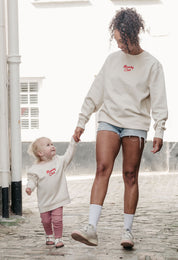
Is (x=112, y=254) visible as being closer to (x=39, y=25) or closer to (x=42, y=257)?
(x=42, y=257)

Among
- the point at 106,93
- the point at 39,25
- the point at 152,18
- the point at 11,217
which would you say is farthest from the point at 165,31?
the point at 106,93

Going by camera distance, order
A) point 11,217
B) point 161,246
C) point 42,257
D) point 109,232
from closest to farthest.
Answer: point 42,257 → point 161,246 → point 109,232 → point 11,217

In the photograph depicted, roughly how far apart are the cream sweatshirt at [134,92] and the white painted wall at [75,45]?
8.33 metres

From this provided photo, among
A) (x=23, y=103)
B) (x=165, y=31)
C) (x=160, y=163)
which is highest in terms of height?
(x=165, y=31)

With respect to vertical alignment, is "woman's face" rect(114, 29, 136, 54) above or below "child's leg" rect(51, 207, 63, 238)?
above

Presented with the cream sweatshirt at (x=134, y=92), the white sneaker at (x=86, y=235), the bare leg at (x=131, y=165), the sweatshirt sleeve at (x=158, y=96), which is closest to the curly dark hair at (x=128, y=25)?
the cream sweatshirt at (x=134, y=92)

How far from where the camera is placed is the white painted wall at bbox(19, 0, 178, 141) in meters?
13.1

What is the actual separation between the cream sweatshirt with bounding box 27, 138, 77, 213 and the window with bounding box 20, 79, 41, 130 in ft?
27.7

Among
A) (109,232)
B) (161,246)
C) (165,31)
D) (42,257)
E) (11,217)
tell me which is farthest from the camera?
(165,31)

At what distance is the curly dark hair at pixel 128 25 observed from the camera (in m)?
4.66

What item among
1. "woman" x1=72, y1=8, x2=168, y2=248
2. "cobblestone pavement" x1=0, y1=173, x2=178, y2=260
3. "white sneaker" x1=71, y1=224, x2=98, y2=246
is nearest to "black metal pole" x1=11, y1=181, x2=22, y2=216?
"cobblestone pavement" x1=0, y1=173, x2=178, y2=260

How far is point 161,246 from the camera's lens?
4.95 meters

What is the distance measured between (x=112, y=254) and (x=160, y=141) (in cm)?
95

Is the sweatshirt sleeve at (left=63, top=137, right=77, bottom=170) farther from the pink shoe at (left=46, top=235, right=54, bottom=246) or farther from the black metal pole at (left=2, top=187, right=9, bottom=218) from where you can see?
the black metal pole at (left=2, top=187, right=9, bottom=218)
